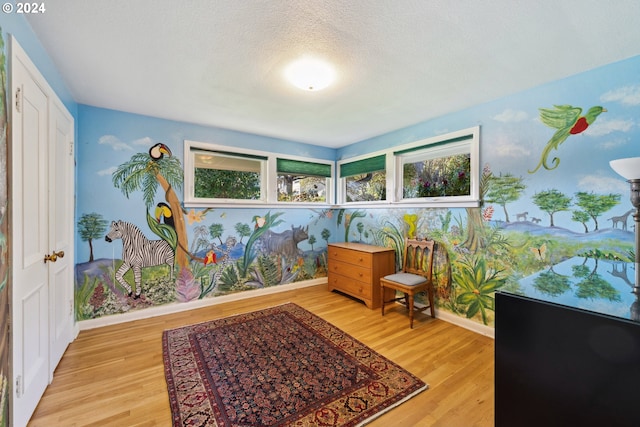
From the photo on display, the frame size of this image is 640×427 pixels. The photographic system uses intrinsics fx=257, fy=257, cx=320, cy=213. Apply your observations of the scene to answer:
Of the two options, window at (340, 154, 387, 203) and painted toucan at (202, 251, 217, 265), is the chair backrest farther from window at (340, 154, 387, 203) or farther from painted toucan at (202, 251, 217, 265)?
painted toucan at (202, 251, 217, 265)

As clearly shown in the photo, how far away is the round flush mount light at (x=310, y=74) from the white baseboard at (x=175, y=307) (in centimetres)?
292

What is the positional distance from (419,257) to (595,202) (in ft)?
5.52

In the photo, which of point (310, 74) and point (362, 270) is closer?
point (310, 74)

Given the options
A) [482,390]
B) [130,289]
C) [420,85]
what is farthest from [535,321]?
[130,289]

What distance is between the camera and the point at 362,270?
3.56m

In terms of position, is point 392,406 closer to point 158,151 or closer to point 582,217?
point 582,217

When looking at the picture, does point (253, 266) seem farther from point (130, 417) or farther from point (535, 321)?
point (535, 321)

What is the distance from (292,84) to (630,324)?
248cm

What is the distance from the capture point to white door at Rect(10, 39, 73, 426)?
1416 millimetres

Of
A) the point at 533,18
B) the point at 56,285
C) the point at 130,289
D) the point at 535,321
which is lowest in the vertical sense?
the point at 130,289

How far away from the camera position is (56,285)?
212cm

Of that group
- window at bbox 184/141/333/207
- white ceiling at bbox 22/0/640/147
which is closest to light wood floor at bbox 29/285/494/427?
window at bbox 184/141/333/207

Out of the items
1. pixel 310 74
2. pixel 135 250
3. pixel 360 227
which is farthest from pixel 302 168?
pixel 135 250

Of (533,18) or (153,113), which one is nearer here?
(533,18)
